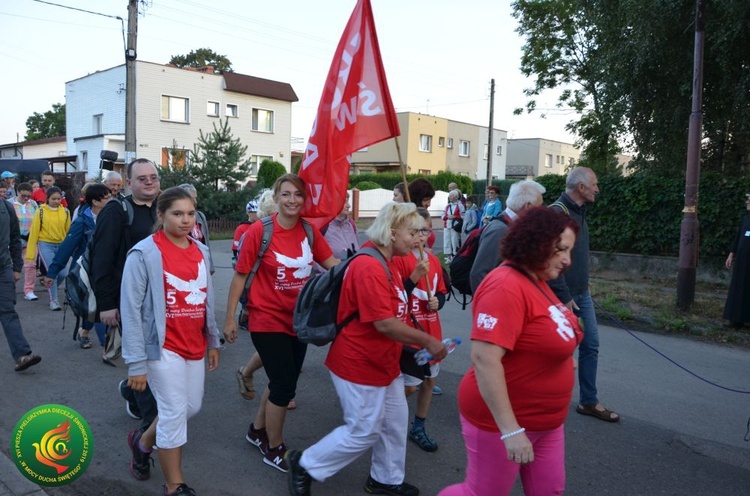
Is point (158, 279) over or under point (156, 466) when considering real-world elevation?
over

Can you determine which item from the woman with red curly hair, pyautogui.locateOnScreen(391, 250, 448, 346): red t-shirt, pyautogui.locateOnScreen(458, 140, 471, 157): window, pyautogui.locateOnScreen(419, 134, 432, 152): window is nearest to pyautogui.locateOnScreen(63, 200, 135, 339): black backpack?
pyautogui.locateOnScreen(391, 250, 448, 346): red t-shirt

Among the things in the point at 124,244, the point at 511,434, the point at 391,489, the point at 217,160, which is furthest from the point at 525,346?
the point at 217,160

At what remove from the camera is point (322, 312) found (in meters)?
3.44

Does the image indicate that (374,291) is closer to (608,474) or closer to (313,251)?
(313,251)

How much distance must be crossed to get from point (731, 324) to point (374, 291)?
7.04 metres

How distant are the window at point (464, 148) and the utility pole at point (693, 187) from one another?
43.1 meters

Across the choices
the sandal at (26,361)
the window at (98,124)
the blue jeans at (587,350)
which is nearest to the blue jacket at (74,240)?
the sandal at (26,361)

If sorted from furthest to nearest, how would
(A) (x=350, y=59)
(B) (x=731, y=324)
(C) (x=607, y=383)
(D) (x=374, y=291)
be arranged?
(B) (x=731, y=324)
(C) (x=607, y=383)
(A) (x=350, y=59)
(D) (x=374, y=291)

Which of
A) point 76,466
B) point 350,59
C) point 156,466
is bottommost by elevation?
point 156,466

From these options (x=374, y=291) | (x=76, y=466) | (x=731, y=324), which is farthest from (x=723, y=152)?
(x=76, y=466)

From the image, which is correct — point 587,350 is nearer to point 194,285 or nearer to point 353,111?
point 353,111

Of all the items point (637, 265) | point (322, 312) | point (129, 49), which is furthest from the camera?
point (129, 49)

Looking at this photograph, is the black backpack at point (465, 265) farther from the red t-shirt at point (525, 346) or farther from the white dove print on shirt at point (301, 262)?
the red t-shirt at point (525, 346)

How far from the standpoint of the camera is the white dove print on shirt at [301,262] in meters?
3.96
